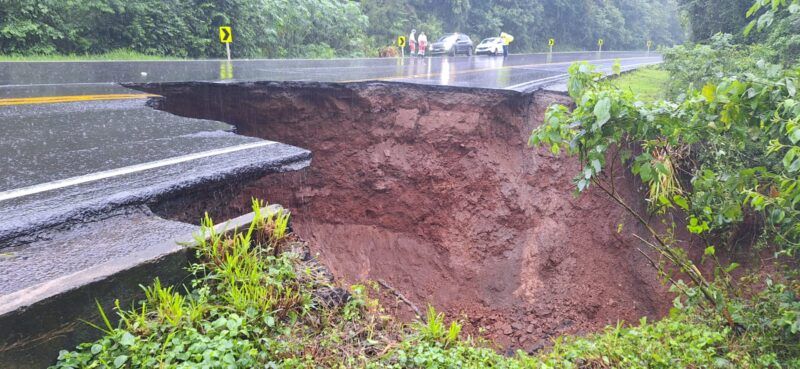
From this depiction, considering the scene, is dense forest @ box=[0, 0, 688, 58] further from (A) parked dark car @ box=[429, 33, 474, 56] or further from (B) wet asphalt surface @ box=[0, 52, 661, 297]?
(B) wet asphalt surface @ box=[0, 52, 661, 297]

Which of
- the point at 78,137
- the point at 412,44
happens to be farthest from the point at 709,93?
the point at 412,44

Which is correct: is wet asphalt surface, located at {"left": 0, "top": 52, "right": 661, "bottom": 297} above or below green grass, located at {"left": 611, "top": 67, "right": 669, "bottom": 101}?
below

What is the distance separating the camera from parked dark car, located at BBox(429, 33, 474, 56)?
24953mm

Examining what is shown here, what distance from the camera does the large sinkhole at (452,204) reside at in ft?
26.5

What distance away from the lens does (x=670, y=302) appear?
7.69 metres

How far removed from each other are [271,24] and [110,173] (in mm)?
14051

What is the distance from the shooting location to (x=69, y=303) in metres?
2.28

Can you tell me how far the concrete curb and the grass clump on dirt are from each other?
0.06 meters

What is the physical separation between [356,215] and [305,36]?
12.5m

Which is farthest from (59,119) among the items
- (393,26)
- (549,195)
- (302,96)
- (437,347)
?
(393,26)

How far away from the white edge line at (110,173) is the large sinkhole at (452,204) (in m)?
3.25

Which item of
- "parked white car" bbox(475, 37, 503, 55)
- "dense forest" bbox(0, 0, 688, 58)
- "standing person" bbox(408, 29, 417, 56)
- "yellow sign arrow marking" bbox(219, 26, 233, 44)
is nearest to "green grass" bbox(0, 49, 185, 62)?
"dense forest" bbox(0, 0, 688, 58)

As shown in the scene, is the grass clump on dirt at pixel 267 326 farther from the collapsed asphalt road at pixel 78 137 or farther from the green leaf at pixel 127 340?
the collapsed asphalt road at pixel 78 137

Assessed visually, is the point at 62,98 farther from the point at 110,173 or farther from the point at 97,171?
the point at 110,173
